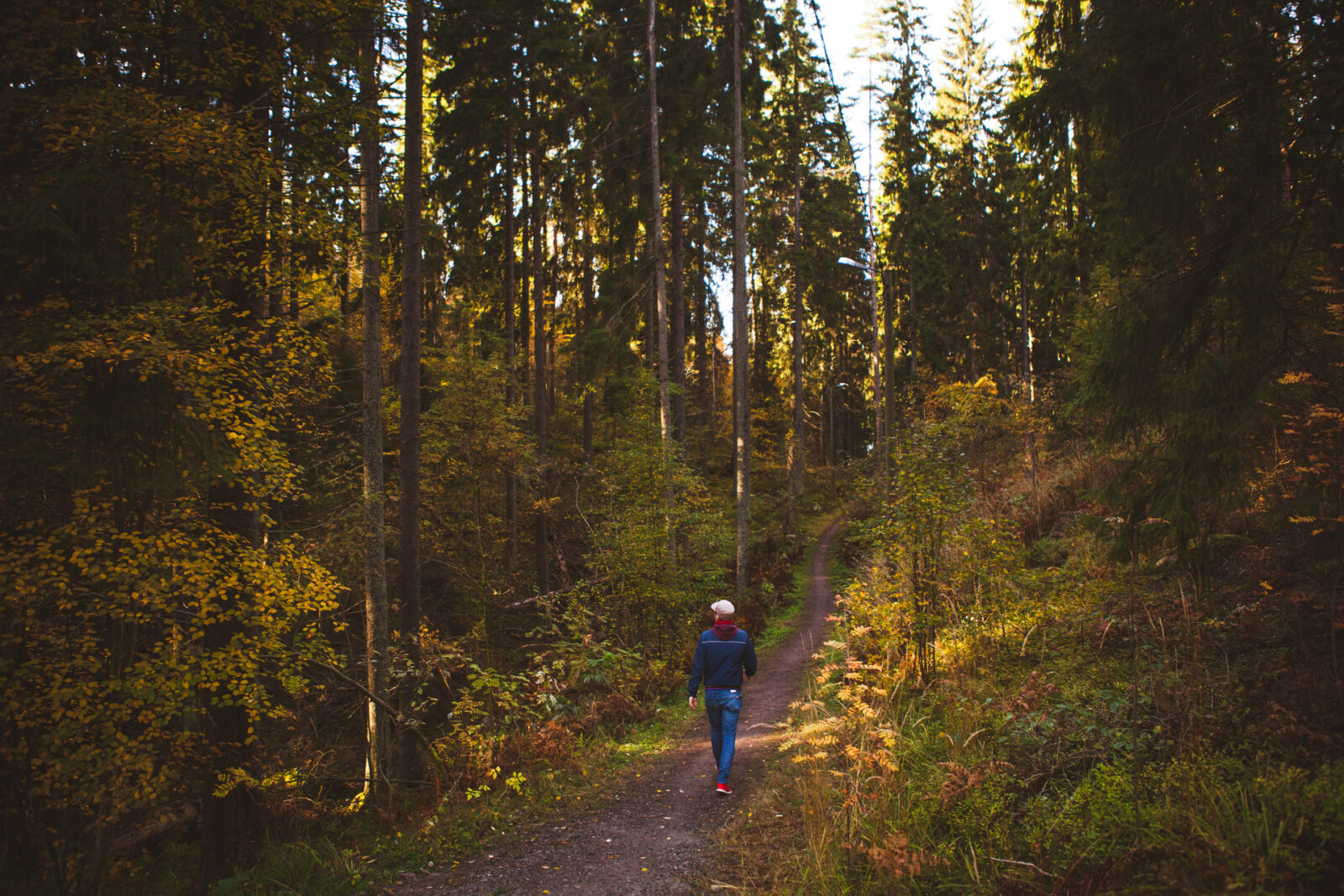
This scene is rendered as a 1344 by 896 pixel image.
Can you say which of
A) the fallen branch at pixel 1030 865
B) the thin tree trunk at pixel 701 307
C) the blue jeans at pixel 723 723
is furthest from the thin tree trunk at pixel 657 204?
the fallen branch at pixel 1030 865

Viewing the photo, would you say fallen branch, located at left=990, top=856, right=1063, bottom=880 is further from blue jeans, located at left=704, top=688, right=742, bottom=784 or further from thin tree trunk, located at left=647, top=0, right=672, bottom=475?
thin tree trunk, located at left=647, top=0, right=672, bottom=475

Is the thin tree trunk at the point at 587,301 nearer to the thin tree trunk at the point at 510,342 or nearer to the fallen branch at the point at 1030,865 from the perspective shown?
the thin tree trunk at the point at 510,342

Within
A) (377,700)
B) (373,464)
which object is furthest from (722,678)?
(373,464)

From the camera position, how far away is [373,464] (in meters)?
8.94

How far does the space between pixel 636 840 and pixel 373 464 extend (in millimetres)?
6319

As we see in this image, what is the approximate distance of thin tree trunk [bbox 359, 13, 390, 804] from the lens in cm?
794

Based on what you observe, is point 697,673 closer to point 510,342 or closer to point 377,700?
point 377,700

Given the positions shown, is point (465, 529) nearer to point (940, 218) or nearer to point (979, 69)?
point (940, 218)

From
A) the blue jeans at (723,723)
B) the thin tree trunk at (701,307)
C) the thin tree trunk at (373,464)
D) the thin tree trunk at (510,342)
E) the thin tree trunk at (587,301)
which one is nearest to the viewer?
the blue jeans at (723,723)

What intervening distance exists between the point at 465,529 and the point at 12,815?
11896 millimetres

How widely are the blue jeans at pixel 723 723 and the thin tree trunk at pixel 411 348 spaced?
4703 mm

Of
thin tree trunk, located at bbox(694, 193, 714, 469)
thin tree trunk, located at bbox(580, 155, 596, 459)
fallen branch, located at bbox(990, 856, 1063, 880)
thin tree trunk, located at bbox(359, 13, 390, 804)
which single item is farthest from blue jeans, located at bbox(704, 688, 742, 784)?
thin tree trunk, located at bbox(694, 193, 714, 469)

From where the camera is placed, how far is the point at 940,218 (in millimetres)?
24406

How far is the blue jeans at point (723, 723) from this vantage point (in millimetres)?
6312
